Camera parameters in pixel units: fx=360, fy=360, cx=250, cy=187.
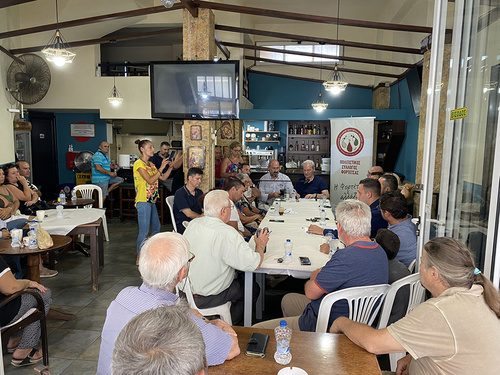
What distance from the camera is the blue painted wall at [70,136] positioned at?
10703 mm

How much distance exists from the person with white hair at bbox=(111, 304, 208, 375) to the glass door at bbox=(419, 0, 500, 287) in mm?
1831

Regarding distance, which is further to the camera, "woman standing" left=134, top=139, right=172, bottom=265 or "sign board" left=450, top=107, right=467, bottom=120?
"woman standing" left=134, top=139, right=172, bottom=265

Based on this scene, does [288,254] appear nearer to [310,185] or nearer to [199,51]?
[310,185]

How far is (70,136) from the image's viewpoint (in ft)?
35.6

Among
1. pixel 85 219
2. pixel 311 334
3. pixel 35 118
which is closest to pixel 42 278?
pixel 85 219

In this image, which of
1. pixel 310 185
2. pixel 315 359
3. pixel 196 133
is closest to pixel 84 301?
pixel 315 359

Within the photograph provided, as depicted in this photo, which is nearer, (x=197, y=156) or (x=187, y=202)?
(x=187, y=202)

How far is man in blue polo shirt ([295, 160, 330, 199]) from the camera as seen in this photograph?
655 centimetres

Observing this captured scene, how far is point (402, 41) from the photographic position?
27.6ft

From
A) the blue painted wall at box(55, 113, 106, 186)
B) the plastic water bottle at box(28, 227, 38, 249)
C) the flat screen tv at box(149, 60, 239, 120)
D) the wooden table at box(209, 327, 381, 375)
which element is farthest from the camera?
the blue painted wall at box(55, 113, 106, 186)

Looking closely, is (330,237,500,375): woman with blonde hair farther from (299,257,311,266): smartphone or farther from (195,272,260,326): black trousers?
(195,272,260,326): black trousers

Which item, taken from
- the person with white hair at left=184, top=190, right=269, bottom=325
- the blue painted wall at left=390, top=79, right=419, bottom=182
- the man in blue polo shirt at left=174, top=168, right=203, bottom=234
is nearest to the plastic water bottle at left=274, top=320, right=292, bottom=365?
the person with white hair at left=184, top=190, right=269, bottom=325

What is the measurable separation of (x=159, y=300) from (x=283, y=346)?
1.92 ft

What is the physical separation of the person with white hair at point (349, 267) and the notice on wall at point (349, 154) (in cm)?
644
